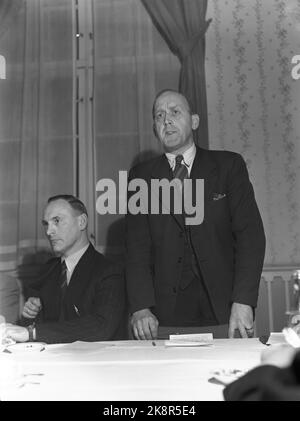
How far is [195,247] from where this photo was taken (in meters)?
2.27

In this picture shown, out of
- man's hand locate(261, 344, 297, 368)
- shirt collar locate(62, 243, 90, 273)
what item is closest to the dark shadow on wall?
shirt collar locate(62, 243, 90, 273)

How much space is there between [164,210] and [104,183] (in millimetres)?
1200

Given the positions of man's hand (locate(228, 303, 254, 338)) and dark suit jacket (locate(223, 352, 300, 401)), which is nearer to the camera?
dark suit jacket (locate(223, 352, 300, 401))

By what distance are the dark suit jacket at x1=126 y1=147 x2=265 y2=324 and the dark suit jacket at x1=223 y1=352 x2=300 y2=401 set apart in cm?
142

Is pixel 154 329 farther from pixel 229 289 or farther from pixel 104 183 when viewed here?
pixel 104 183

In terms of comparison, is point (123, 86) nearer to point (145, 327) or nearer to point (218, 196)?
point (218, 196)

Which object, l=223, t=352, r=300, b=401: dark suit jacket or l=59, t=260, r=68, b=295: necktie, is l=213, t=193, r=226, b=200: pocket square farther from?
l=223, t=352, r=300, b=401: dark suit jacket

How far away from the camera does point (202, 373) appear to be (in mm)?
1227

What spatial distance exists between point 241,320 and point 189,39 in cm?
216

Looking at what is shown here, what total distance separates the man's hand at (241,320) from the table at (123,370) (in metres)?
0.30

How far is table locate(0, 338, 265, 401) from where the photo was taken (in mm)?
1067

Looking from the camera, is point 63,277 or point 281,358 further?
point 63,277

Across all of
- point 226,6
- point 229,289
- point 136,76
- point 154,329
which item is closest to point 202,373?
point 154,329

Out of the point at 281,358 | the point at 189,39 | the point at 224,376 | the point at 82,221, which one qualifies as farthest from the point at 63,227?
the point at 189,39
